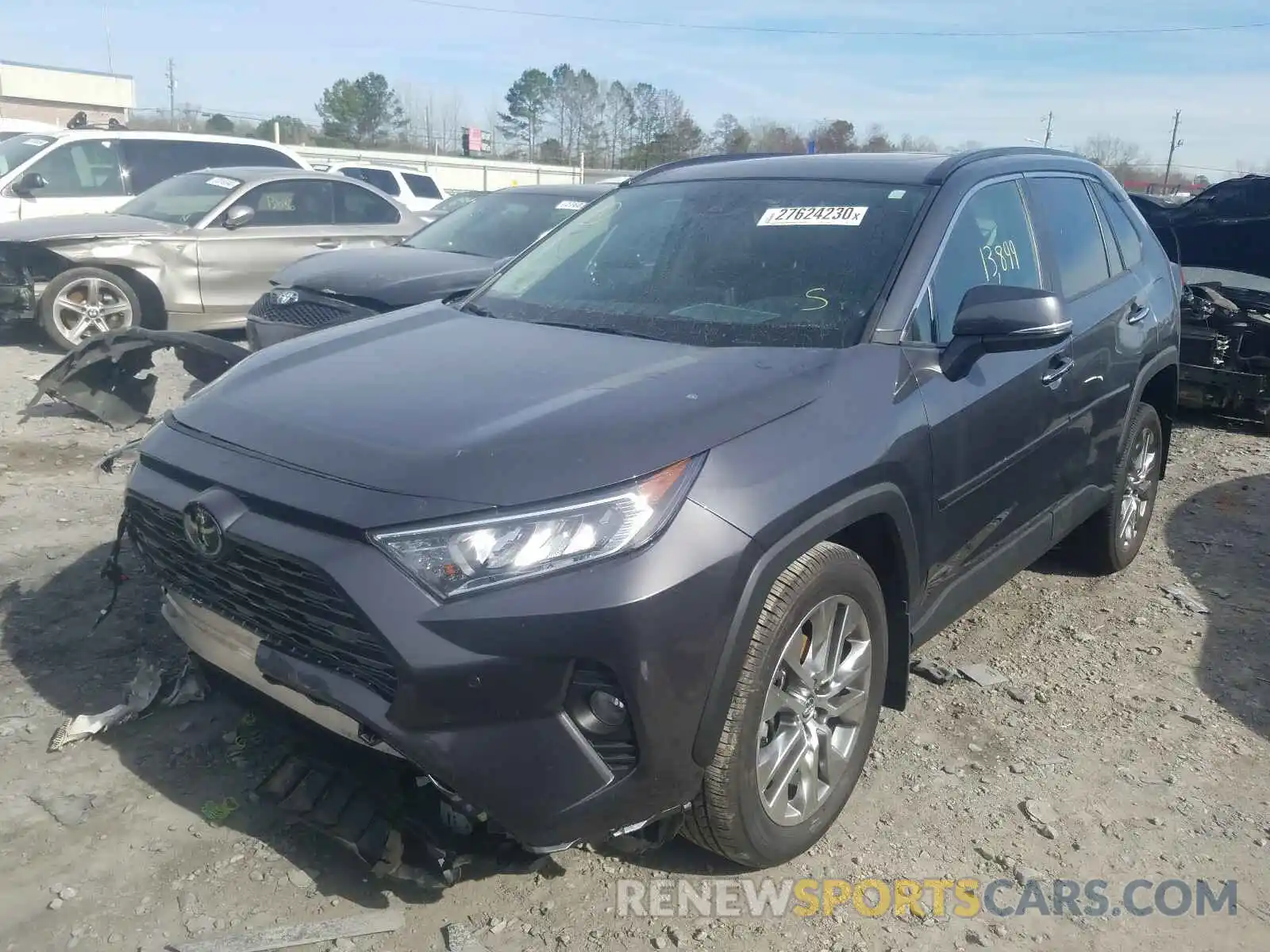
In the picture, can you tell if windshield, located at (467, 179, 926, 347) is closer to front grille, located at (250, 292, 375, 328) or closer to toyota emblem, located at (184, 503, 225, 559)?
toyota emblem, located at (184, 503, 225, 559)

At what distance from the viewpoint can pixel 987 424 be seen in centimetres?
329

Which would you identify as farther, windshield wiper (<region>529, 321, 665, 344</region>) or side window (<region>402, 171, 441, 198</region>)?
side window (<region>402, 171, 441, 198</region>)

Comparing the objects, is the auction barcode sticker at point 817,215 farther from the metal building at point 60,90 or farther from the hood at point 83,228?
the metal building at point 60,90

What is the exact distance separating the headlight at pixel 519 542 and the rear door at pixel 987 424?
1185 millimetres

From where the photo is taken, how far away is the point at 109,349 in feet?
18.5

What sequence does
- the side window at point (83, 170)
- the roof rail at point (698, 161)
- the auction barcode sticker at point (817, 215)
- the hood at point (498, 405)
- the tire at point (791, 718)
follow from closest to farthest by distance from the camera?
the hood at point (498, 405) < the tire at point (791, 718) < the auction barcode sticker at point (817, 215) < the roof rail at point (698, 161) < the side window at point (83, 170)

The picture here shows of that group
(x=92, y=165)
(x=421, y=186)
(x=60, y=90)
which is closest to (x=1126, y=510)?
(x=92, y=165)

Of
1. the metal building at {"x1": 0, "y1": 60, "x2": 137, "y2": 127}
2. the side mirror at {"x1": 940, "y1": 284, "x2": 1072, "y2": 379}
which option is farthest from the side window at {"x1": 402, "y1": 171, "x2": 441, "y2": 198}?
the metal building at {"x1": 0, "y1": 60, "x2": 137, "y2": 127}

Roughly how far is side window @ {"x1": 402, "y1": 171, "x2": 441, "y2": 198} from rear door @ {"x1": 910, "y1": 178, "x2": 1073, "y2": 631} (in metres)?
15.6

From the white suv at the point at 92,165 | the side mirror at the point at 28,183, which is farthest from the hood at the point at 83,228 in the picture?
the white suv at the point at 92,165

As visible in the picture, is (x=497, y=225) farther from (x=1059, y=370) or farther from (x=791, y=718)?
(x=791, y=718)

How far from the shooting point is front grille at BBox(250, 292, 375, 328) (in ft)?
21.4

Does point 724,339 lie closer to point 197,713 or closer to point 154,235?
point 197,713

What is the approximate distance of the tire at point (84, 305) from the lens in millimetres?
8602
